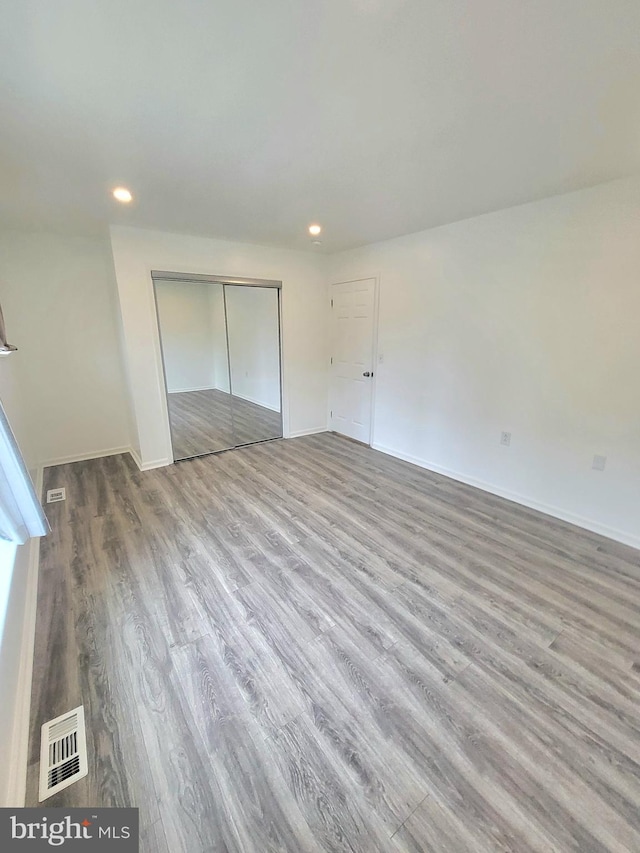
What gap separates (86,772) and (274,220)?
3.67m

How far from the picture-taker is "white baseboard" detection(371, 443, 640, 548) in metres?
2.54

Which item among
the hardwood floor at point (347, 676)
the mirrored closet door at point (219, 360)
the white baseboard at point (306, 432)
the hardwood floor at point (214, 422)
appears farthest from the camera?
the white baseboard at point (306, 432)

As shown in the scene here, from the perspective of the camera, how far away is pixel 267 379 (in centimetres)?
478

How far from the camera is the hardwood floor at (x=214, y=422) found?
4.20 metres

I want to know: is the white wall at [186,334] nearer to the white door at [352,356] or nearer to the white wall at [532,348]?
the white door at [352,356]

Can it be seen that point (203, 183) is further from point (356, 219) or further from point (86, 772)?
point (86, 772)

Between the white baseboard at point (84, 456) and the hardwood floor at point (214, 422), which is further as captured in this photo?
the hardwood floor at point (214, 422)

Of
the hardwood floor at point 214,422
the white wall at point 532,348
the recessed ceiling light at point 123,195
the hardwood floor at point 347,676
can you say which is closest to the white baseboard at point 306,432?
the hardwood floor at point 214,422

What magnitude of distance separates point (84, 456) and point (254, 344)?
2474 millimetres

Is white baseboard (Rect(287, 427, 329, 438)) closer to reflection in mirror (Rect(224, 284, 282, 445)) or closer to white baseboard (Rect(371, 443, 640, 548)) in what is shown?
reflection in mirror (Rect(224, 284, 282, 445))

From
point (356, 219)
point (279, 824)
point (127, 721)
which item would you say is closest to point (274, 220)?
point (356, 219)

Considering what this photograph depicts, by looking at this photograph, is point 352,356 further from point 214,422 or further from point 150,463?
point 150,463

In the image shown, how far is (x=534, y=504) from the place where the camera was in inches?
118

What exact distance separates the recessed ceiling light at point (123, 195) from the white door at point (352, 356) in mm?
2559
